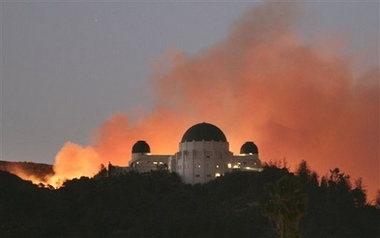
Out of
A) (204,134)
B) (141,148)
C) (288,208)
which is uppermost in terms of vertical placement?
(204,134)

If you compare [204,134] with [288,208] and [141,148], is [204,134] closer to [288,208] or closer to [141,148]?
[141,148]

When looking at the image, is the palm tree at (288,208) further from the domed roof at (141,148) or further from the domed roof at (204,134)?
the domed roof at (141,148)

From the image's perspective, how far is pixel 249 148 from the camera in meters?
137

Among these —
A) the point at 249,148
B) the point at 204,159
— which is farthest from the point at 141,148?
the point at 249,148

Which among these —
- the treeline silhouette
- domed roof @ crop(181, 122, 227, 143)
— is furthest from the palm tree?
domed roof @ crop(181, 122, 227, 143)

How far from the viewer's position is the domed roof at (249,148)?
136m

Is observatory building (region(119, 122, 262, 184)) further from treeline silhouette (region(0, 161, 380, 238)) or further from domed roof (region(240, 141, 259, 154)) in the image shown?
treeline silhouette (region(0, 161, 380, 238))

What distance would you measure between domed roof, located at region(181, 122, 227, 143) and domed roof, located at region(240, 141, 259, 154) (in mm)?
7745

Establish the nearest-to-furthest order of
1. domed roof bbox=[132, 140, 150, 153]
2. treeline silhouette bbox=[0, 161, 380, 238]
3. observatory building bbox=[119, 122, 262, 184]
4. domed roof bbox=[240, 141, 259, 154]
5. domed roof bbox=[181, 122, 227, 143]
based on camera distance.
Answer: treeline silhouette bbox=[0, 161, 380, 238] → observatory building bbox=[119, 122, 262, 184] → domed roof bbox=[181, 122, 227, 143] → domed roof bbox=[240, 141, 259, 154] → domed roof bbox=[132, 140, 150, 153]

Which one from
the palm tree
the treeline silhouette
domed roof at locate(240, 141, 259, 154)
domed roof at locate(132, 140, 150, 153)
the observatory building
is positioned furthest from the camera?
domed roof at locate(132, 140, 150, 153)

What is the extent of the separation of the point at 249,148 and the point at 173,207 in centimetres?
2726

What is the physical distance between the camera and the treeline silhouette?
105 meters

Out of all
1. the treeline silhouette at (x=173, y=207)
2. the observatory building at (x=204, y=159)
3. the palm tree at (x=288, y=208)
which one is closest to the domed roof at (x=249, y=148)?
the observatory building at (x=204, y=159)

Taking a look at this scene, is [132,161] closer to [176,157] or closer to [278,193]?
[176,157]
